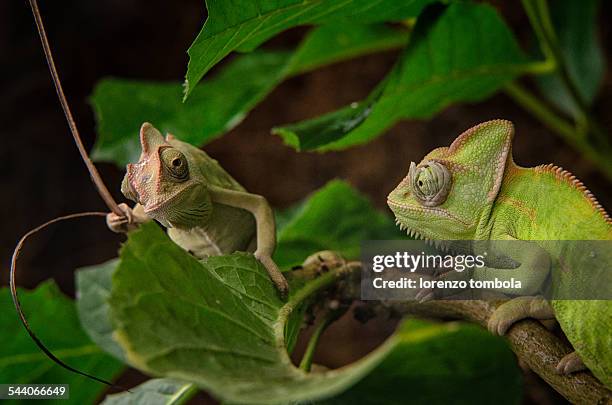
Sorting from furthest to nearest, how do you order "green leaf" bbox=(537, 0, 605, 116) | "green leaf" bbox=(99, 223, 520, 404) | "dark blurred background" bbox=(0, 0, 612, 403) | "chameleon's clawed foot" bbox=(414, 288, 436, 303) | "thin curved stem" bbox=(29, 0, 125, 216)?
"dark blurred background" bbox=(0, 0, 612, 403)
"green leaf" bbox=(537, 0, 605, 116)
"chameleon's clawed foot" bbox=(414, 288, 436, 303)
"thin curved stem" bbox=(29, 0, 125, 216)
"green leaf" bbox=(99, 223, 520, 404)

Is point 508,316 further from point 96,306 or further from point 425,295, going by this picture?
point 96,306

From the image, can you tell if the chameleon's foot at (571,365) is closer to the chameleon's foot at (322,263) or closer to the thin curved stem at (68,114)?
the chameleon's foot at (322,263)

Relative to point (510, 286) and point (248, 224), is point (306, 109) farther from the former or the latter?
point (510, 286)

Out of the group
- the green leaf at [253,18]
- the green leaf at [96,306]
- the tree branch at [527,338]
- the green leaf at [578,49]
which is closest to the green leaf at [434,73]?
the green leaf at [253,18]

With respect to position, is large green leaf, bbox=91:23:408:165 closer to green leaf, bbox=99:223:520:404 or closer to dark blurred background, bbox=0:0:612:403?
green leaf, bbox=99:223:520:404

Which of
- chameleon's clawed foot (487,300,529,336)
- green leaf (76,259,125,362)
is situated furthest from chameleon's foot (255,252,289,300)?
green leaf (76,259,125,362)

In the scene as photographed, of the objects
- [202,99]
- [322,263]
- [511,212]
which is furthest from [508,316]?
[202,99]
